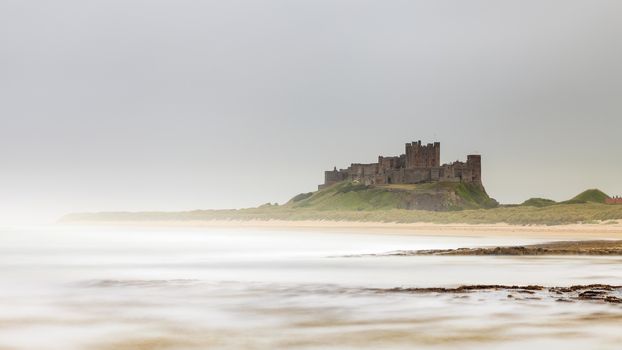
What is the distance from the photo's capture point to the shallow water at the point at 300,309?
1251 cm

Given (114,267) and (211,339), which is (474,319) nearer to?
(211,339)

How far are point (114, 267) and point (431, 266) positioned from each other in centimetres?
1095

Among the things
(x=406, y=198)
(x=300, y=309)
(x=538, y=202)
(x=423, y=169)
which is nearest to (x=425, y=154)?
(x=423, y=169)

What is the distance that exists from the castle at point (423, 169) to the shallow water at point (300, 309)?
156m

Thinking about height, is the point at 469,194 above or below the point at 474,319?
above

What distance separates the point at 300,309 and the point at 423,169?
171 m

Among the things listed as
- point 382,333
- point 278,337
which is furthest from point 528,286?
point 278,337

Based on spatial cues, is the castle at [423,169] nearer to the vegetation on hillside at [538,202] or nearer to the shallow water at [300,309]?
the vegetation on hillside at [538,202]

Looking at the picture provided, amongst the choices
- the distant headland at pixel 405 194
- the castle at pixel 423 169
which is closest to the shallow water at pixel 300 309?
the distant headland at pixel 405 194

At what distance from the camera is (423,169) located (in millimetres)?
185125

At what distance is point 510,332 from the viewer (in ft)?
42.8

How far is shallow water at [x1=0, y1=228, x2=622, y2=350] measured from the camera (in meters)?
12.5

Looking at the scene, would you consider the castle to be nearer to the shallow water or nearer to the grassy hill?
the grassy hill

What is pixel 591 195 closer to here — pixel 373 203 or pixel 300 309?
pixel 373 203
